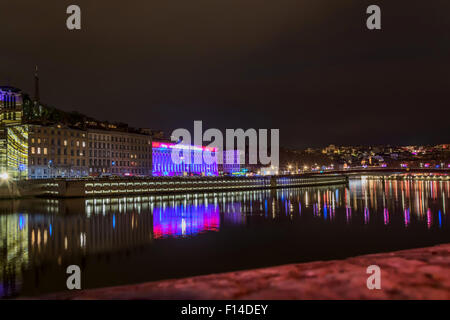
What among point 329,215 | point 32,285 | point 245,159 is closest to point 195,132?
point 245,159

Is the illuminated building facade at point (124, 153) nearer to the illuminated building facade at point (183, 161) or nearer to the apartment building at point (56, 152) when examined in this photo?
the apartment building at point (56, 152)

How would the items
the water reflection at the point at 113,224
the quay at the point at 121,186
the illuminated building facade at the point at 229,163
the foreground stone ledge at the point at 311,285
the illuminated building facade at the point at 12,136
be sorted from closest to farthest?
the foreground stone ledge at the point at 311,285 → the water reflection at the point at 113,224 → the quay at the point at 121,186 → the illuminated building facade at the point at 12,136 → the illuminated building facade at the point at 229,163

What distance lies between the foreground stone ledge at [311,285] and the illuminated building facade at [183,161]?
354 feet

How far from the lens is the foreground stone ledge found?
5699 millimetres

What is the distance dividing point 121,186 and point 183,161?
230 ft

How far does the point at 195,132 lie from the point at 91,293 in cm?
15600

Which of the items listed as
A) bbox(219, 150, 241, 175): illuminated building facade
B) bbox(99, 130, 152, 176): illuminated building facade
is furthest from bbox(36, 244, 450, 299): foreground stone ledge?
bbox(219, 150, 241, 175): illuminated building facade

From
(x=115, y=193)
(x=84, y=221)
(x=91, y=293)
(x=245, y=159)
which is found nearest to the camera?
(x=91, y=293)

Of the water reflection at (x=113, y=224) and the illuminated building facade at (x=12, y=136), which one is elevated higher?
the illuminated building facade at (x=12, y=136)

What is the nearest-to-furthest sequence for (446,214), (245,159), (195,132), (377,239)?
1. (377,239)
2. (446,214)
3. (195,132)
4. (245,159)

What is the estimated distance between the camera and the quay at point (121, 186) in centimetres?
5472

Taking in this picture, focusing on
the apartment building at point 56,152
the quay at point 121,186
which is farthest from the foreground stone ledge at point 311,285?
the apartment building at point 56,152

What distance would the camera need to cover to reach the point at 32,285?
47.8ft
